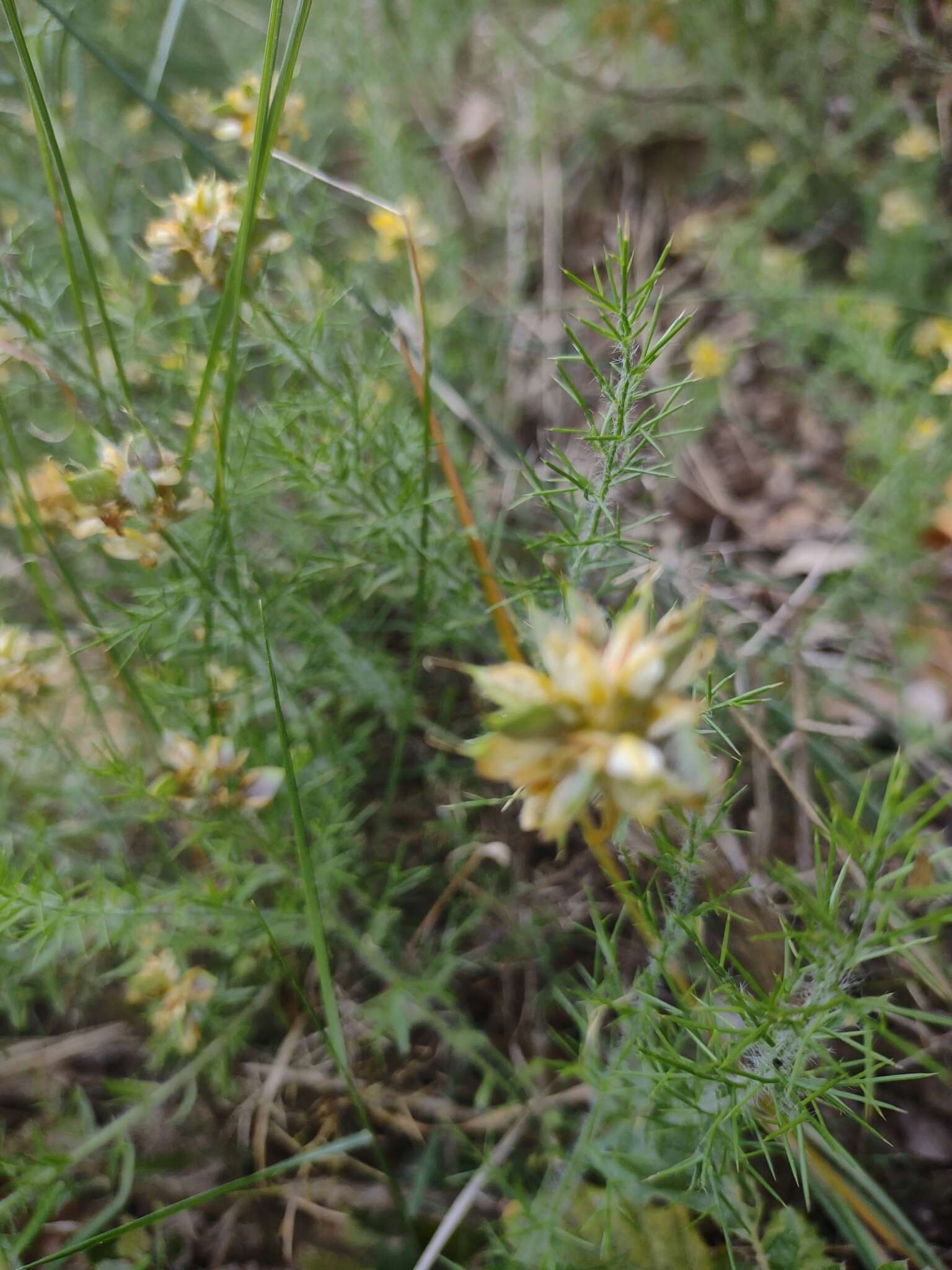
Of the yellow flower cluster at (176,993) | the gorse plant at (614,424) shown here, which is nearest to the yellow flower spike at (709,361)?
the gorse plant at (614,424)

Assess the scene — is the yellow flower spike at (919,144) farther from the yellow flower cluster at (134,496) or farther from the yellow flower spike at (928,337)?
the yellow flower cluster at (134,496)

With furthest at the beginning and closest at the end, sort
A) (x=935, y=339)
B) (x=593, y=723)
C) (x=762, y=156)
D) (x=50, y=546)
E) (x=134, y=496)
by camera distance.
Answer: (x=762, y=156), (x=935, y=339), (x=50, y=546), (x=134, y=496), (x=593, y=723)

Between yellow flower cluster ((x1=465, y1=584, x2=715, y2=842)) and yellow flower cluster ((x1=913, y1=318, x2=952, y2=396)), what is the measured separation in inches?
49.6

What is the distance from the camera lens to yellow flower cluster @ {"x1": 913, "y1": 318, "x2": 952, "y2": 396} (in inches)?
63.4

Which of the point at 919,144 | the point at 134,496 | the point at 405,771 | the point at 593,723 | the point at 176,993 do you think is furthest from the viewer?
the point at 919,144

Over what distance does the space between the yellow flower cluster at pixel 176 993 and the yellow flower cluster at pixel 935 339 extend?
1.67 meters

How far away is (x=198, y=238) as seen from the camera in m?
1.13

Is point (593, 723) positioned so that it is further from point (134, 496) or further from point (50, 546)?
point (50, 546)

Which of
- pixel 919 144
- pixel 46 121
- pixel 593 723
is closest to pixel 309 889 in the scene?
pixel 593 723

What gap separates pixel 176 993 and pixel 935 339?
204 cm

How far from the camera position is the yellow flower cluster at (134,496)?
1.05m

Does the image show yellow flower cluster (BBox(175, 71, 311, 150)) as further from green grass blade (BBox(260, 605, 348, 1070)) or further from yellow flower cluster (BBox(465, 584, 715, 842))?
yellow flower cluster (BBox(465, 584, 715, 842))

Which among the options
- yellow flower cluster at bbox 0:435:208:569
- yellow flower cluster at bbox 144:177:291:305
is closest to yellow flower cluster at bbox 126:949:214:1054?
yellow flower cluster at bbox 0:435:208:569

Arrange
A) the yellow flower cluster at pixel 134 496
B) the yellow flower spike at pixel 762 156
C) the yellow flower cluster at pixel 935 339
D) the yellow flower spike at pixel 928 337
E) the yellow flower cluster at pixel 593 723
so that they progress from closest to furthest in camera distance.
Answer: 1. the yellow flower cluster at pixel 593 723
2. the yellow flower cluster at pixel 134 496
3. the yellow flower cluster at pixel 935 339
4. the yellow flower spike at pixel 928 337
5. the yellow flower spike at pixel 762 156
